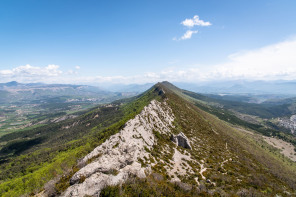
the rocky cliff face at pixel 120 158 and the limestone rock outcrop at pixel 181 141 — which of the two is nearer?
the rocky cliff face at pixel 120 158

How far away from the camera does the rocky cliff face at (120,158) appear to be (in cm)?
2706

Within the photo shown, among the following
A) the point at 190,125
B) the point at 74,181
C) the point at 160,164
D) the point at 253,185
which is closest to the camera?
the point at 74,181

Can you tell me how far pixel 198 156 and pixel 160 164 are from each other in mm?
24455

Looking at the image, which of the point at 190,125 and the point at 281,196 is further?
the point at 190,125

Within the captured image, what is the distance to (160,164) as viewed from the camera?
4572cm

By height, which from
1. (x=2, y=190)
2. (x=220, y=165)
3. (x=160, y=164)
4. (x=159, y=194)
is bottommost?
(x=2, y=190)

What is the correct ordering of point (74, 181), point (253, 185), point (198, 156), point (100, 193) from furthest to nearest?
point (198, 156) → point (253, 185) → point (74, 181) → point (100, 193)

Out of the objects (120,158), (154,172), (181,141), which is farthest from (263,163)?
(120,158)

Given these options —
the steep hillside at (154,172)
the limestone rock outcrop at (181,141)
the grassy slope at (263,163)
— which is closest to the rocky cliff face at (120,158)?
the steep hillside at (154,172)

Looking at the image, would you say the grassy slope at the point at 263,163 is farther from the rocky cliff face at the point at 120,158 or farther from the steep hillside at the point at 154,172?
the rocky cliff face at the point at 120,158

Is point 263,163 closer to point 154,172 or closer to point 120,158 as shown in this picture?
point 154,172

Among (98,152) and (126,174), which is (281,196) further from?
(98,152)

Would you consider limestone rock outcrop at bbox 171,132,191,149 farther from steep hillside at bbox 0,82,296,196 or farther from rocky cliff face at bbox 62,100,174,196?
rocky cliff face at bbox 62,100,174,196

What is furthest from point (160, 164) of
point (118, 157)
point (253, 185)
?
point (253, 185)
